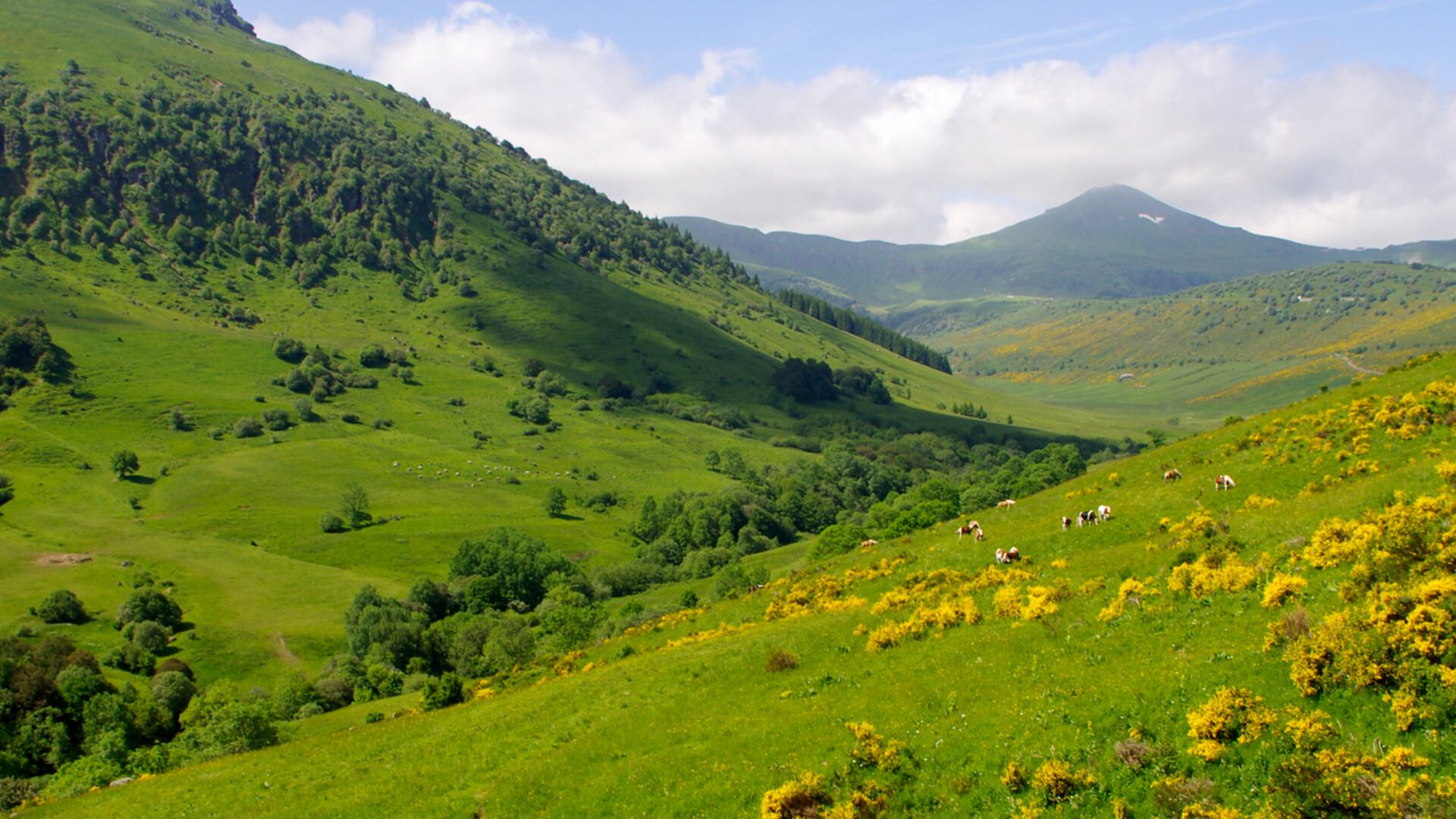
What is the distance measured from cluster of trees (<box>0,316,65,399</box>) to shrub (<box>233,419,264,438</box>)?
40807 millimetres

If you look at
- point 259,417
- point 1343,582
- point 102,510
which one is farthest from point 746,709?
point 259,417

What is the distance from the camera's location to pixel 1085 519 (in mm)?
39094

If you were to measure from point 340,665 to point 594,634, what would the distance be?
3763 centimetres

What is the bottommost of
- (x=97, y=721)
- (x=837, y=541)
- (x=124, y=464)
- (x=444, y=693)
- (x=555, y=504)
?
(x=97, y=721)

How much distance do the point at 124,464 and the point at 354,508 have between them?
49.6 metres

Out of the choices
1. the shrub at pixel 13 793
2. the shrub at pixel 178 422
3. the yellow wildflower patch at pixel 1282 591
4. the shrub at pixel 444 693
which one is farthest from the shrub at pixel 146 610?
the yellow wildflower patch at pixel 1282 591

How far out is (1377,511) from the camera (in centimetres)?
2303

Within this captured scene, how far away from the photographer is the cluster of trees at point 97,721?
44688 millimetres

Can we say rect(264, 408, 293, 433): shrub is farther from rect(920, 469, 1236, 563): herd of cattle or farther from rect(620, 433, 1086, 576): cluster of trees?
rect(920, 469, 1236, 563): herd of cattle

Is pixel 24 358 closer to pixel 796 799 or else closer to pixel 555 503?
pixel 555 503

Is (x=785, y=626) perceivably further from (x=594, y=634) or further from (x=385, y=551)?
(x=385, y=551)

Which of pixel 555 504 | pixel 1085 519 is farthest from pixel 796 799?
pixel 555 504

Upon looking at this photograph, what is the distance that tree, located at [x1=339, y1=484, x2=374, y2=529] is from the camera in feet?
450

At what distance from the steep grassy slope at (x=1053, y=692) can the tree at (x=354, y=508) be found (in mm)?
109753
